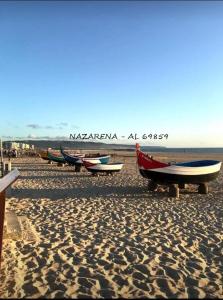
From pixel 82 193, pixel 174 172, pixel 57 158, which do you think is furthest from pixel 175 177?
pixel 57 158

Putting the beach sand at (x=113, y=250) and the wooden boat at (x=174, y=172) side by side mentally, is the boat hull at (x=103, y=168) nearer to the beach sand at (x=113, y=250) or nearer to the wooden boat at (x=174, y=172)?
the wooden boat at (x=174, y=172)

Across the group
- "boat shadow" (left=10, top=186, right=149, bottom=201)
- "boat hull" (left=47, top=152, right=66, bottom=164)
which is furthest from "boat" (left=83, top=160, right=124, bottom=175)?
"boat hull" (left=47, top=152, right=66, bottom=164)

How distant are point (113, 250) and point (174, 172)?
24.4 feet

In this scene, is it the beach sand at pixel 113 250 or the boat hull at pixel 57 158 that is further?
the boat hull at pixel 57 158

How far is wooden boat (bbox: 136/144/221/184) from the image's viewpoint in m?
13.8

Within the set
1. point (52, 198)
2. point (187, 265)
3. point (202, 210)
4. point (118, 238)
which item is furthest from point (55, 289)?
point (52, 198)

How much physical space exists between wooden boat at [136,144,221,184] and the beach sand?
5.32 ft

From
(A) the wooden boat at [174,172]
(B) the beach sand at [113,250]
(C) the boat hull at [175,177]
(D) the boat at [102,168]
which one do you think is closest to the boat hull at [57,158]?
(D) the boat at [102,168]

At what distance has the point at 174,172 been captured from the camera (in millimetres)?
13727

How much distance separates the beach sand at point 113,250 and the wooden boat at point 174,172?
162 centimetres

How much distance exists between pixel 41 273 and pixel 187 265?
2433 millimetres

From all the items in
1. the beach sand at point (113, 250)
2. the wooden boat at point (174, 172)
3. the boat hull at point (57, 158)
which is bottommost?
the beach sand at point (113, 250)

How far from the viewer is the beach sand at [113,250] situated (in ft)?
16.5

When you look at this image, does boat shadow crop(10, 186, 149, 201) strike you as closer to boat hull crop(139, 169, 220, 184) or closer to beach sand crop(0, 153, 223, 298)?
boat hull crop(139, 169, 220, 184)
